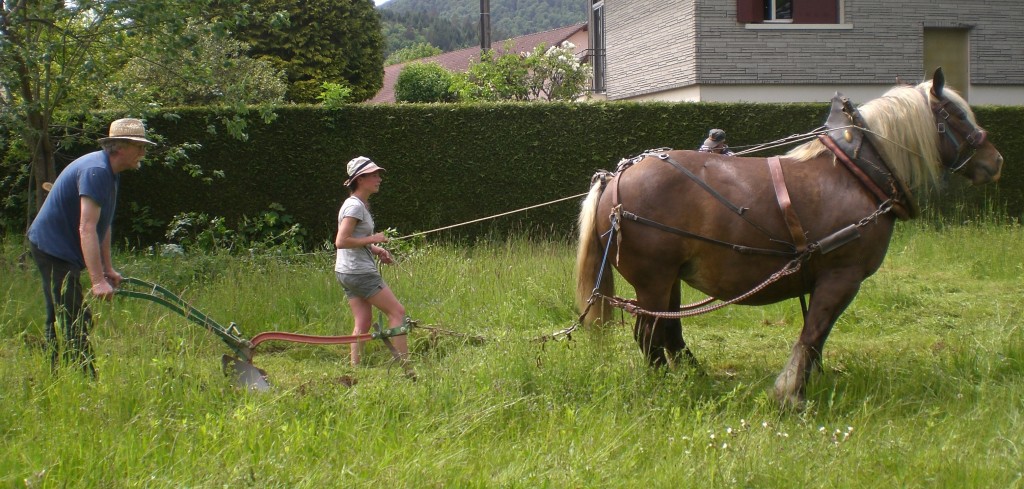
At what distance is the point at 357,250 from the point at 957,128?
12.7ft

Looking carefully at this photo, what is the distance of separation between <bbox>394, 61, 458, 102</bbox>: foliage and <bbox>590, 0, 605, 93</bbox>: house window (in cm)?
528

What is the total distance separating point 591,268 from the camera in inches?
221

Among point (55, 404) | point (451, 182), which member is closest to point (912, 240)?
point (451, 182)

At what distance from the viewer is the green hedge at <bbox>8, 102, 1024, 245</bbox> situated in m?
12.2

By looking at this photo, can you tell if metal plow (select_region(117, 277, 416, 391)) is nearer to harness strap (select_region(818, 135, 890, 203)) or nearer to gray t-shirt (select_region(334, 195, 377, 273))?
gray t-shirt (select_region(334, 195, 377, 273))

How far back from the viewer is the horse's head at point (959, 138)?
208 inches

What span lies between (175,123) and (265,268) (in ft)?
13.0

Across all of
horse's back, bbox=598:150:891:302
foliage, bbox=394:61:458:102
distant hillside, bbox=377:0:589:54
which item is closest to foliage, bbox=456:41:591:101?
foliage, bbox=394:61:458:102

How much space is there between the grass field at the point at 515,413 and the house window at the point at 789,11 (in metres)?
9.86

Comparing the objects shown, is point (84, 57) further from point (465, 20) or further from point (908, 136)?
point (465, 20)

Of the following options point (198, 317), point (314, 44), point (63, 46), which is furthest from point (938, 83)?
point (314, 44)

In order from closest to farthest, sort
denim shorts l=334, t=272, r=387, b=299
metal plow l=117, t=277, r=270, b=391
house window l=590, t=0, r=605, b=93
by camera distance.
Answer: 1. metal plow l=117, t=277, r=270, b=391
2. denim shorts l=334, t=272, r=387, b=299
3. house window l=590, t=0, r=605, b=93

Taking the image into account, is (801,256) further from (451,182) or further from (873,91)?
(873,91)

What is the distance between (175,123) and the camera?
12.0 m
